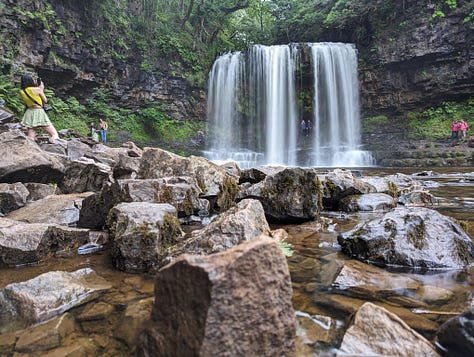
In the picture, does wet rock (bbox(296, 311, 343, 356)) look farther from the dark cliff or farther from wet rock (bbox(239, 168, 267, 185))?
the dark cliff

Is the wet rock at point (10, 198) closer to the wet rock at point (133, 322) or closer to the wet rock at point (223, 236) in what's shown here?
the wet rock at point (223, 236)

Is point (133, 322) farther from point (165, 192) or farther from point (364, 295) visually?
point (165, 192)

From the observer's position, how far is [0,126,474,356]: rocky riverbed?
4.38 feet

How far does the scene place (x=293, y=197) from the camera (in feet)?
14.6

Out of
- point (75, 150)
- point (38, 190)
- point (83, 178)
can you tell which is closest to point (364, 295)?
point (38, 190)

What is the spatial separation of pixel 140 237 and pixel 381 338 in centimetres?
202

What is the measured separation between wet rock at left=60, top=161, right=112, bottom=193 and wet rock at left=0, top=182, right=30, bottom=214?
3.87 feet

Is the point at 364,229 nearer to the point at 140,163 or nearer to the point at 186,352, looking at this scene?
the point at 186,352

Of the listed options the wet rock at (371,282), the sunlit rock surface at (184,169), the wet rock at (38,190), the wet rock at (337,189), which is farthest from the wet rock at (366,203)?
the wet rock at (38,190)

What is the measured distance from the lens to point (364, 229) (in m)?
3.11

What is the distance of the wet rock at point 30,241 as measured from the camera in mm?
2879

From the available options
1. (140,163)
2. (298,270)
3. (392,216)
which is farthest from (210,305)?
(140,163)

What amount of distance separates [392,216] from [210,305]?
2.55m

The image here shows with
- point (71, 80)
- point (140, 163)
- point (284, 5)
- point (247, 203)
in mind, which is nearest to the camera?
point (247, 203)
